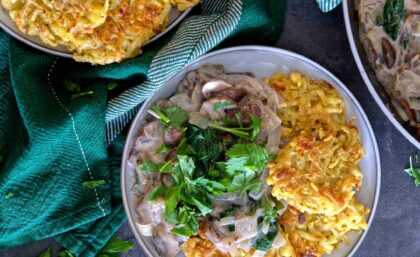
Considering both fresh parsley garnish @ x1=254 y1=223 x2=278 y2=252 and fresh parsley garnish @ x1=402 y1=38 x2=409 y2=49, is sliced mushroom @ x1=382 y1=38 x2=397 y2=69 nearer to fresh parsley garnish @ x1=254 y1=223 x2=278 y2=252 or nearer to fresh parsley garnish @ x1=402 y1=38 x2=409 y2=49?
fresh parsley garnish @ x1=402 y1=38 x2=409 y2=49

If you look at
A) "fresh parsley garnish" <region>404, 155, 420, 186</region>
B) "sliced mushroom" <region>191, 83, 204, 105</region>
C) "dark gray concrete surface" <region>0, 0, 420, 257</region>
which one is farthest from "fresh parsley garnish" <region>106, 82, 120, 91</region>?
"fresh parsley garnish" <region>404, 155, 420, 186</region>

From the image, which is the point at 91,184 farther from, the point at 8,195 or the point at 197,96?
the point at 197,96

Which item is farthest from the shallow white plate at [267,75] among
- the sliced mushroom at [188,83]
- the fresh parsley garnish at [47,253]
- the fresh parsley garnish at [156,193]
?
the fresh parsley garnish at [47,253]

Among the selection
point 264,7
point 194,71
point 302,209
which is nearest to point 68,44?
point 194,71

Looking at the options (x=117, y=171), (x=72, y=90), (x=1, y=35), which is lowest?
(x=117, y=171)

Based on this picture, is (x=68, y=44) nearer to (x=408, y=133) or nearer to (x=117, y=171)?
(x=117, y=171)

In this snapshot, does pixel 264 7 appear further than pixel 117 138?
No
